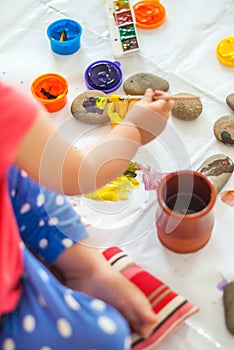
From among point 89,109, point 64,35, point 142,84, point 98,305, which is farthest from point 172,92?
point 98,305

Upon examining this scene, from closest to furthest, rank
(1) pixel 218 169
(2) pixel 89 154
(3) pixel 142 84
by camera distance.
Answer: (2) pixel 89 154, (1) pixel 218 169, (3) pixel 142 84

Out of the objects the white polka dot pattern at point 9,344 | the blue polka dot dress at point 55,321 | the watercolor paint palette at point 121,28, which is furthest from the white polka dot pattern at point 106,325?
the watercolor paint palette at point 121,28

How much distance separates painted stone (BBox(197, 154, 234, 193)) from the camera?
103cm

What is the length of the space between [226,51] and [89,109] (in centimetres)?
33

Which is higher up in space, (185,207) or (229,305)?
(185,207)

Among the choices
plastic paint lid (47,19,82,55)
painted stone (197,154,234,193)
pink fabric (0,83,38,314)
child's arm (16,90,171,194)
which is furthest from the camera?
plastic paint lid (47,19,82,55)

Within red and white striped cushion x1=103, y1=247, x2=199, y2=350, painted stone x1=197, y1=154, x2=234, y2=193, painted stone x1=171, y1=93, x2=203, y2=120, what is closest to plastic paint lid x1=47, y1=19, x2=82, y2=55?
painted stone x1=171, y1=93, x2=203, y2=120

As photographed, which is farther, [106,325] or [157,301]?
[157,301]

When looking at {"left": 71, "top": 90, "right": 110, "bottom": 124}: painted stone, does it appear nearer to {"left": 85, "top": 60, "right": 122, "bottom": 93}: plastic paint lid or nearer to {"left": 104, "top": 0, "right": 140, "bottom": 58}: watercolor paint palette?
{"left": 85, "top": 60, "right": 122, "bottom": 93}: plastic paint lid

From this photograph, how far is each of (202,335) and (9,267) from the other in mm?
330

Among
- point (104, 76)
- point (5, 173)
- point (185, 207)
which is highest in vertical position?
point (5, 173)

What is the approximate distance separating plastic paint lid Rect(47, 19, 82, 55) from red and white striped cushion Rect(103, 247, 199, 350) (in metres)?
0.51

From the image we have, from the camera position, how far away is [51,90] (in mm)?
1180

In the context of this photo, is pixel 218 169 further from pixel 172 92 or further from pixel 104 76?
pixel 104 76
